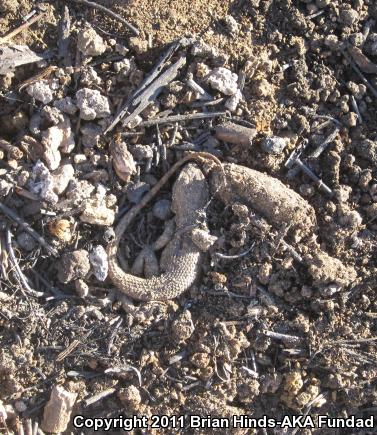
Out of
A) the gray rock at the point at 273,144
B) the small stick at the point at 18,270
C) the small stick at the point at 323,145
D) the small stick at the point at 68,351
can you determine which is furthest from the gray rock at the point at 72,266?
the small stick at the point at 323,145

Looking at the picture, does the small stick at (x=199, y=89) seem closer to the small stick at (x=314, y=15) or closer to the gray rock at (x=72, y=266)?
the small stick at (x=314, y=15)

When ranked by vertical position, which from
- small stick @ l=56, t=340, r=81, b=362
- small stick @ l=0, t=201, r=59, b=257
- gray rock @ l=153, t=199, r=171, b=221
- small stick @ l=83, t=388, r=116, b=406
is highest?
gray rock @ l=153, t=199, r=171, b=221

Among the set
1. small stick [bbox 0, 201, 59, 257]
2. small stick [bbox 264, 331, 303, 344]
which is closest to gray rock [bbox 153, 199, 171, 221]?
small stick [bbox 0, 201, 59, 257]

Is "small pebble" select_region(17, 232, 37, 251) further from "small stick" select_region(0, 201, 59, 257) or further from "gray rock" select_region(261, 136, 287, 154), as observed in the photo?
"gray rock" select_region(261, 136, 287, 154)

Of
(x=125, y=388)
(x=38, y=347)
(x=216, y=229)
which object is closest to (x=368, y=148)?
(x=216, y=229)

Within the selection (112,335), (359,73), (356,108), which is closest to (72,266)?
(112,335)

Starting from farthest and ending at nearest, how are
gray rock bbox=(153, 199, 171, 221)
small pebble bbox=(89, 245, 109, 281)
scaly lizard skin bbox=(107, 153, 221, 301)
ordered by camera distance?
gray rock bbox=(153, 199, 171, 221), scaly lizard skin bbox=(107, 153, 221, 301), small pebble bbox=(89, 245, 109, 281)

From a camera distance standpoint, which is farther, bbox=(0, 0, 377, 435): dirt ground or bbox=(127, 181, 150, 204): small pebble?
bbox=(127, 181, 150, 204): small pebble
